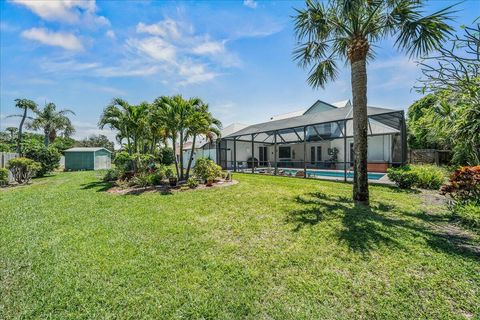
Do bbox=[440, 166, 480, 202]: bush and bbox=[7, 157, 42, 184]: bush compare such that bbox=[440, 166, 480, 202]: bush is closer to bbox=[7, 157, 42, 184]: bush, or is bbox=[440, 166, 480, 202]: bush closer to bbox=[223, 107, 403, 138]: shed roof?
bbox=[223, 107, 403, 138]: shed roof

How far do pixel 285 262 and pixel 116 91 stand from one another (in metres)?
16.4

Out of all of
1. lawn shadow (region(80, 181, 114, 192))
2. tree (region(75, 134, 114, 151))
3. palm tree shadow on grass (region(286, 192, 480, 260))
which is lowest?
palm tree shadow on grass (region(286, 192, 480, 260))

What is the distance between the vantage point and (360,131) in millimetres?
7340

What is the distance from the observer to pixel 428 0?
20.7 feet

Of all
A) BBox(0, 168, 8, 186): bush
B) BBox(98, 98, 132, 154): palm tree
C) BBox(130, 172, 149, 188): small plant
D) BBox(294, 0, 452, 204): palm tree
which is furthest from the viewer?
BBox(98, 98, 132, 154): palm tree

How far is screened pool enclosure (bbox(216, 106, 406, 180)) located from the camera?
549 inches

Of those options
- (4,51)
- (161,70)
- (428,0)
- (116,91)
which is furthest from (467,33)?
(116,91)

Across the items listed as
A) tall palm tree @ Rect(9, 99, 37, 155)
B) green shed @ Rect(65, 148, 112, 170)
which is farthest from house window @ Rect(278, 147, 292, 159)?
tall palm tree @ Rect(9, 99, 37, 155)

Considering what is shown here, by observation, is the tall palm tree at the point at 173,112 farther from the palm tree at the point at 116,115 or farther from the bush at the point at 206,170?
the palm tree at the point at 116,115

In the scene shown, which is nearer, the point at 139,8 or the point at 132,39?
the point at 139,8

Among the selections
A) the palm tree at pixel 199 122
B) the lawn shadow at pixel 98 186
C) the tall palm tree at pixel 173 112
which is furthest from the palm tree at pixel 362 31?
the lawn shadow at pixel 98 186

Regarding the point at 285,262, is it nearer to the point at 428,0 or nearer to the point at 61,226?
the point at 61,226

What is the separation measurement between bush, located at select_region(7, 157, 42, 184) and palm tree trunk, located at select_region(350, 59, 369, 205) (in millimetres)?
19721

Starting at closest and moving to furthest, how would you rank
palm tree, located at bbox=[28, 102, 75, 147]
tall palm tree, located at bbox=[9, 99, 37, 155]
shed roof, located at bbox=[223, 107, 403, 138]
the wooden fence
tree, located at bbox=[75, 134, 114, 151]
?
shed roof, located at bbox=[223, 107, 403, 138], the wooden fence, tall palm tree, located at bbox=[9, 99, 37, 155], palm tree, located at bbox=[28, 102, 75, 147], tree, located at bbox=[75, 134, 114, 151]
